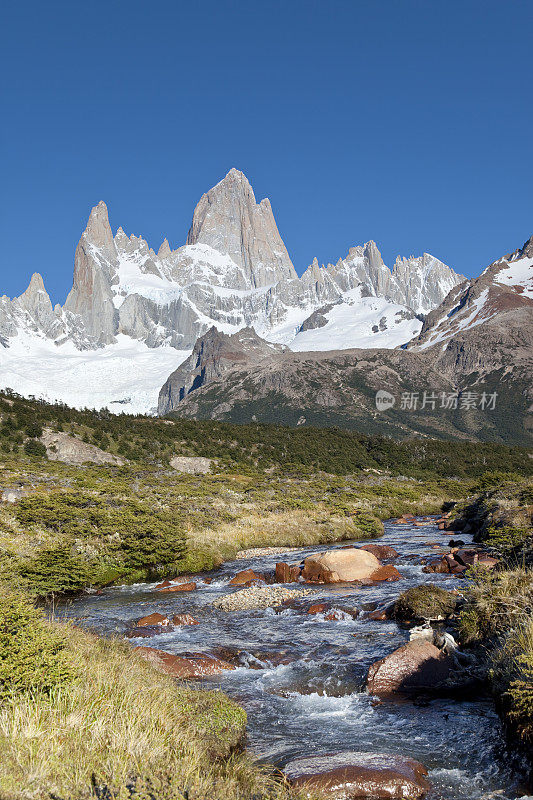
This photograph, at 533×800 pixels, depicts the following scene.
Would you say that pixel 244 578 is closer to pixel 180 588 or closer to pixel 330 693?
pixel 180 588

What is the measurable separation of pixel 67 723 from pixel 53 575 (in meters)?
15.2

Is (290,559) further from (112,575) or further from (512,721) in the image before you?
(512,721)

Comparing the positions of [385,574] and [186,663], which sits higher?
[186,663]

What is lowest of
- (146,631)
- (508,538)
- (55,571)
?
(146,631)

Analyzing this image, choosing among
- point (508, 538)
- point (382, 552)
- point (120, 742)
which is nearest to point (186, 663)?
point (120, 742)

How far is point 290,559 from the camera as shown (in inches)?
1082

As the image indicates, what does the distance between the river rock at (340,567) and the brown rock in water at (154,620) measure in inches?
309

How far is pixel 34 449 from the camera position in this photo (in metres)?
57.6

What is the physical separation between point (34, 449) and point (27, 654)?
56.0m

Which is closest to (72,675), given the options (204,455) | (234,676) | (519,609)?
(234,676)

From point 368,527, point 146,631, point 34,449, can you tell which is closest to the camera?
point 146,631

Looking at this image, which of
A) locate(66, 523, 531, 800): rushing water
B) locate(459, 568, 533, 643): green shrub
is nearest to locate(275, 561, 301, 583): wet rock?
locate(66, 523, 531, 800): rushing water

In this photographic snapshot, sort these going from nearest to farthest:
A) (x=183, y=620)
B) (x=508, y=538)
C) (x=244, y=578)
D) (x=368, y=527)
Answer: (x=183, y=620) < (x=508, y=538) < (x=244, y=578) < (x=368, y=527)

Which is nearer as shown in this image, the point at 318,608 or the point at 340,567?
the point at 318,608
